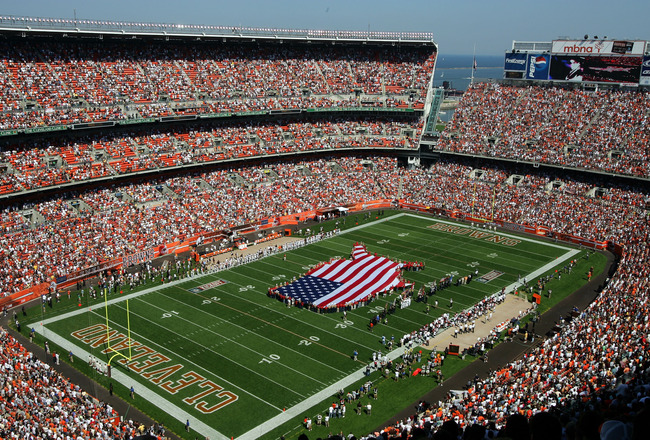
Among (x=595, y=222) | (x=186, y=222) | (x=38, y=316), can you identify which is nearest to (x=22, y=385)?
(x=38, y=316)

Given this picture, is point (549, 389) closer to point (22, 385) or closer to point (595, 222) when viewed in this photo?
point (22, 385)

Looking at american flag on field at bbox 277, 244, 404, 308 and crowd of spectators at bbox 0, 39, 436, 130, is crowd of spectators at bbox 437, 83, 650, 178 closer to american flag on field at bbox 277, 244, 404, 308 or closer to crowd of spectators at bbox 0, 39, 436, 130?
crowd of spectators at bbox 0, 39, 436, 130

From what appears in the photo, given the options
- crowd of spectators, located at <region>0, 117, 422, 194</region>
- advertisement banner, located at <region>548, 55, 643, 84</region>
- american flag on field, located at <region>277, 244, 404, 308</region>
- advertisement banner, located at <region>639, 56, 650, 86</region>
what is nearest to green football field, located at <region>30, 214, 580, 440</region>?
american flag on field, located at <region>277, 244, 404, 308</region>

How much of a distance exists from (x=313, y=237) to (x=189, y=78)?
834 inches

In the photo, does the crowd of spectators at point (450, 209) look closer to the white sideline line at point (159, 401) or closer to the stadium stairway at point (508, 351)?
the stadium stairway at point (508, 351)

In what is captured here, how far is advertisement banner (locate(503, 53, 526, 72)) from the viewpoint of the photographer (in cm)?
6112

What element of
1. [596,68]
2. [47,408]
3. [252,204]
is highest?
[596,68]

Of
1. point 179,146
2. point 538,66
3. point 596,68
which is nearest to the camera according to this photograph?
point 179,146

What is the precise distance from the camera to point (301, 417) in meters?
22.5

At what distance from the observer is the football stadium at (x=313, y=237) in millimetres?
22484

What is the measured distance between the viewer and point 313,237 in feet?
149

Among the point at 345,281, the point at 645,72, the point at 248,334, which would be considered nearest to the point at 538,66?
the point at 645,72

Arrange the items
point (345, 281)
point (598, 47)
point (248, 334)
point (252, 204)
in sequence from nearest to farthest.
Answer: point (248, 334) → point (345, 281) → point (252, 204) → point (598, 47)

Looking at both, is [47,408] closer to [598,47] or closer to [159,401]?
[159,401]
